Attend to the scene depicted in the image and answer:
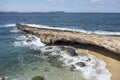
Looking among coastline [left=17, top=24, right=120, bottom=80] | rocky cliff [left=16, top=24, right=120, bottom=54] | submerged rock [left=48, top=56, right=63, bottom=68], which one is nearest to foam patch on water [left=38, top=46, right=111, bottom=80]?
submerged rock [left=48, top=56, right=63, bottom=68]

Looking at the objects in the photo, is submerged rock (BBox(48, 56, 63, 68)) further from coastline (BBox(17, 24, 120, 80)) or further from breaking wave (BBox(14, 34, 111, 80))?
coastline (BBox(17, 24, 120, 80))

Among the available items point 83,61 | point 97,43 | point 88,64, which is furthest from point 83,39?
point 88,64

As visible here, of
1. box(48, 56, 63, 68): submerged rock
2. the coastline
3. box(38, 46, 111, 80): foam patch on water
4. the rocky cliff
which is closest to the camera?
box(38, 46, 111, 80): foam patch on water

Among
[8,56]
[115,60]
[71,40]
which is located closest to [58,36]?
[71,40]

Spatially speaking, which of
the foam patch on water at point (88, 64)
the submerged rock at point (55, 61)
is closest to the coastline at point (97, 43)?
the foam patch on water at point (88, 64)

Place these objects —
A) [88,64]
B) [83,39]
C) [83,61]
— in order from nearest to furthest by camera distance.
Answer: [88,64], [83,61], [83,39]

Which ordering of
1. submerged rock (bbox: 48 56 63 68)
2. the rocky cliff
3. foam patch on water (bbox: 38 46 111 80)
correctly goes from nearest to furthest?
foam patch on water (bbox: 38 46 111 80)
the rocky cliff
submerged rock (bbox: 48 56 63 68)

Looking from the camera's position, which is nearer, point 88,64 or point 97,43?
point 88,64

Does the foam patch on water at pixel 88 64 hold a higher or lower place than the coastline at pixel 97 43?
lower

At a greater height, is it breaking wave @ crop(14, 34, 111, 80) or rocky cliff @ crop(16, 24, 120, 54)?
rocky cliff @ crop(16, 24, 120, 54)

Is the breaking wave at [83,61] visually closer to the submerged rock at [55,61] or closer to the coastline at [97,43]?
the submerged rock at [55,61]

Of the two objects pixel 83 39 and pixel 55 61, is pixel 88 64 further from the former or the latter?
pixel 83 39

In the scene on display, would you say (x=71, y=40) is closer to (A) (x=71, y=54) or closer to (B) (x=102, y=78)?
(A) (x=71, y=54)

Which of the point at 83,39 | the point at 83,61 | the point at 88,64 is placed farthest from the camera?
the point at 83,39
